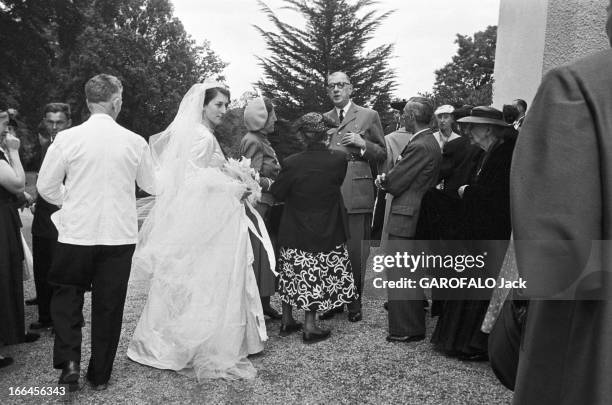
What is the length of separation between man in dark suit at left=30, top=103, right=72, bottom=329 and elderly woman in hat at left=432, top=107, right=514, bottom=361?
3455 mm

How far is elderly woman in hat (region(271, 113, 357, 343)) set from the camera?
463 centimetres

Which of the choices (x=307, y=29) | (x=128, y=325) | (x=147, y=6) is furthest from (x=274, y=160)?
(x=147, y=6)

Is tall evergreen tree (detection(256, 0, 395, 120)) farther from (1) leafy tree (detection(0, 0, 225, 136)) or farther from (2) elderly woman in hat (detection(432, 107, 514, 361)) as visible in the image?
(2) elderly woman in hat (detection(432, 107, 514, 361))

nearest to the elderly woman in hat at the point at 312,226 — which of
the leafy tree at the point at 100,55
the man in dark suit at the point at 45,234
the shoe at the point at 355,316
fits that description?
the shoe at the point at 355,316

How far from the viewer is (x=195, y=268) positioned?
4.06m

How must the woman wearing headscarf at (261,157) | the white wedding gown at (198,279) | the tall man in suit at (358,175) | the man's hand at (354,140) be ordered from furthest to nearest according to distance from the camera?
the tall man in suit at (358,175) → the man's hand at (354,140) → the woman wearing headscarf at (261,157) → the white wedding gown at (198,279)

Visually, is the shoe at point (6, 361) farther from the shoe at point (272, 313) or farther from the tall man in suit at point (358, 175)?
the tall man in suit at point (358, 175)

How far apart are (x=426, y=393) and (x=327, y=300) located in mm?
1318

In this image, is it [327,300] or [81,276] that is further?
[327,300]

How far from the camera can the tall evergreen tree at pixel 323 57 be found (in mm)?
16750

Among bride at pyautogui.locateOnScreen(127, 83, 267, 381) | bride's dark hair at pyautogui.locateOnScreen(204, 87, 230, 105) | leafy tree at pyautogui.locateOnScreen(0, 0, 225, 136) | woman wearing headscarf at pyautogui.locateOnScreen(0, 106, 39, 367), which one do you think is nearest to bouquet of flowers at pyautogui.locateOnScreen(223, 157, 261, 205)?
Answer: bride at pyautogui.locateOnScreen(127, 83, 267, 381)

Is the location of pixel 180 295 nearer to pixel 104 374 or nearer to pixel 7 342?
pixel 104 374

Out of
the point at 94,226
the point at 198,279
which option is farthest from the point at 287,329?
the point at 94,226

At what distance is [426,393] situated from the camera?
11.8 ft
